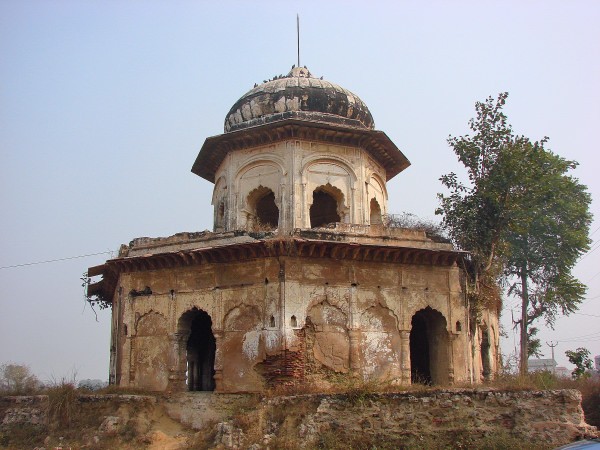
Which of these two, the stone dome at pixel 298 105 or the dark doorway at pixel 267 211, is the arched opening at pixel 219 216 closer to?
the dark doorway at pixel 267 211

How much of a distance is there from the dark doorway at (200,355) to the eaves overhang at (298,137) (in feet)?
15.4

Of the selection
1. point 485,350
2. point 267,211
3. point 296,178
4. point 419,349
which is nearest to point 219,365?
point 296,178

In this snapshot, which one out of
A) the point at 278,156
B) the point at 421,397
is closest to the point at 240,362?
the point at 421,397

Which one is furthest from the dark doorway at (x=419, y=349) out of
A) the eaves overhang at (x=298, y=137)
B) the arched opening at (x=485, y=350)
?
the eaves overhang at (x=298, y=137)

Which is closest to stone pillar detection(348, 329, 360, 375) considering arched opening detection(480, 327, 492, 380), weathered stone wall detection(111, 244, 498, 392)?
weathered stone wall detection(111, 244, 498, 392)

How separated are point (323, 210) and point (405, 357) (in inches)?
244

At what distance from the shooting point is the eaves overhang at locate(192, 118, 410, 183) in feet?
55.4

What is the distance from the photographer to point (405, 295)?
15.6 meters

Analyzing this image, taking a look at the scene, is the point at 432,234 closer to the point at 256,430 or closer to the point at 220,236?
the point at 220,236

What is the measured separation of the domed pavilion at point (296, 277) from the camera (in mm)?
14688

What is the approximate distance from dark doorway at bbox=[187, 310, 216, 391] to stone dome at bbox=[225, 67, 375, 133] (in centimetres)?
569

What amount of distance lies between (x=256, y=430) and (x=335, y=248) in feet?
15.0

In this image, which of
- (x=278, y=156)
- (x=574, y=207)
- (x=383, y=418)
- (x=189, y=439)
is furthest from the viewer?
(x=574, y=207)

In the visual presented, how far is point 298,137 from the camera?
55.7 feet
